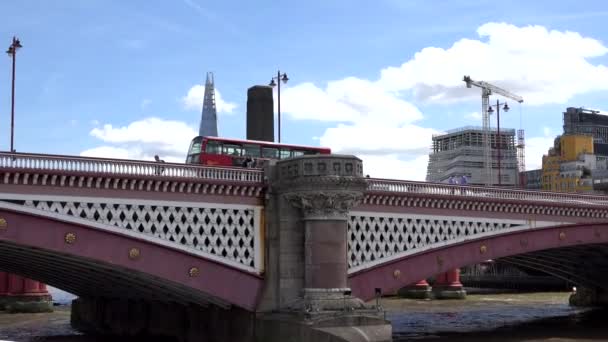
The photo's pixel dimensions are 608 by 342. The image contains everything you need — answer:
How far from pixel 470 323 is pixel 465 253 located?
1494cm

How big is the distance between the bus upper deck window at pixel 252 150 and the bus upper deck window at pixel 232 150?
305 millimetres

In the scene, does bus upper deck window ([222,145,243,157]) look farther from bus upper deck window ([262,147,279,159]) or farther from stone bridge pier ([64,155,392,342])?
stone bridge pier ([64,155,392,342])

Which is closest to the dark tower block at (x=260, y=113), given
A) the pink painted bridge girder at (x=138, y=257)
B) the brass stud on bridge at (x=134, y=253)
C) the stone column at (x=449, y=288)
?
the pink painted bridge girder at (x=138, y=257)

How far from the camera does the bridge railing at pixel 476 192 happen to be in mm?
45031

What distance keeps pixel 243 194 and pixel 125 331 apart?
19.5 meters

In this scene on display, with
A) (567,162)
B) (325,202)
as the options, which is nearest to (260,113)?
(325,202)

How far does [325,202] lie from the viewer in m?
39.0

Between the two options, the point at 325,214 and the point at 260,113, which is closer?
the point at 325,214

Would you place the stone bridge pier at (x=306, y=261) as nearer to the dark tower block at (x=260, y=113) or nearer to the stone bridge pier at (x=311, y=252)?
the stone bridge pier at (x=311, y=252)

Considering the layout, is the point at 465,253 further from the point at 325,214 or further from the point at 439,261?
the point at 325,214

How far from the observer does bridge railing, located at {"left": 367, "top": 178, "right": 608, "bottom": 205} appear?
4503 cm

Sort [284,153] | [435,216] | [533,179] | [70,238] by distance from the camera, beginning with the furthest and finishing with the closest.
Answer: [533,179]
[284,153]
[435,216]
[70,238]

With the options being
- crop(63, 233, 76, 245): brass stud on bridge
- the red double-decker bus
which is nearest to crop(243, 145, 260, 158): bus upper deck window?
the red double-decker bus

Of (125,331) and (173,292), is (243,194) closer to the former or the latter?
(173,292)
